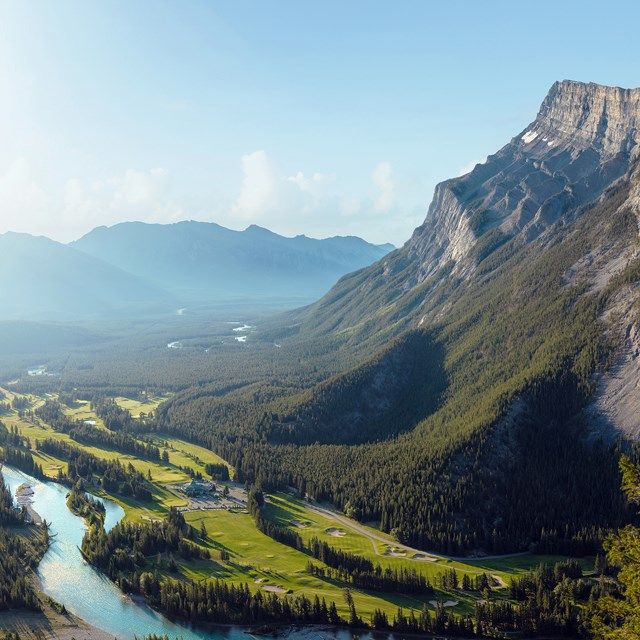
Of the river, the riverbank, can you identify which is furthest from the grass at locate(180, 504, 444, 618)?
the riverbank

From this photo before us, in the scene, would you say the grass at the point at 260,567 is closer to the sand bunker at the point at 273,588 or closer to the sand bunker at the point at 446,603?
the sand bunker at the point at 273,588

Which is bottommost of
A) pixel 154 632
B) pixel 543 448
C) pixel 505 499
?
pixel 154 632

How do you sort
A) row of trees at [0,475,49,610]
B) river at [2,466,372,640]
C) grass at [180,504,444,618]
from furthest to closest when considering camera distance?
grass at [180,504,444,618] < row of trees at [0,475,49,610] < river at [2,466,372,640]

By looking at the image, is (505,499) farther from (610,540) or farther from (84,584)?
(610,540)

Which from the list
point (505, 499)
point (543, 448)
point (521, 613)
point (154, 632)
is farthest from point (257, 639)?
point (543, 448)

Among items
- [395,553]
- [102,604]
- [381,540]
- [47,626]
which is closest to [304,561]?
[395,553]

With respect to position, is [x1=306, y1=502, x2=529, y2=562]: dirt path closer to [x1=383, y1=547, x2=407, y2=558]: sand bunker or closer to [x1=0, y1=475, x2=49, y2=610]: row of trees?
[x1=383, y1=547, x2=407, y2=558]: sand bunker

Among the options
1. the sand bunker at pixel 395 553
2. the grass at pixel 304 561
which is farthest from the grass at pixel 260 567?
the sand bunker at pixel 395 553

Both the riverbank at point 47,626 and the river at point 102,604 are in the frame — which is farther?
the river at point 102,604
